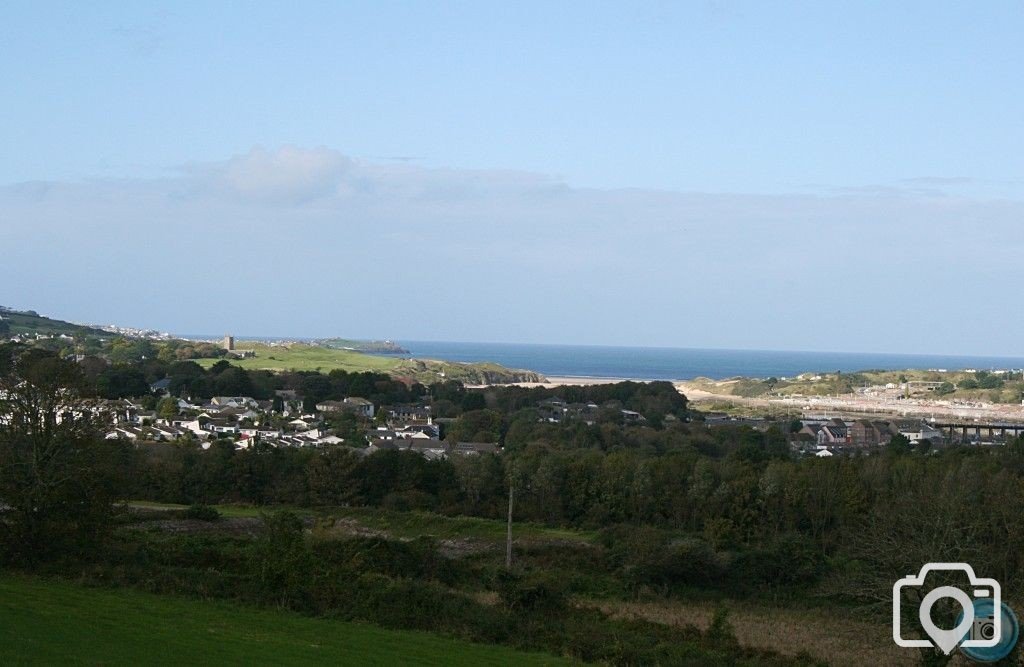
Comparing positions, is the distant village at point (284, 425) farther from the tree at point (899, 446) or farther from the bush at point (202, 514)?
the tree at point (899, 446)

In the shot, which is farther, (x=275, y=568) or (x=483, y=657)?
(x=275, y=568)

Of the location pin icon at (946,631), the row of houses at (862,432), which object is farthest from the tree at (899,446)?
the location pin icon at (946,631)

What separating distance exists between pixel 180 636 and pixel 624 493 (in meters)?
26.5

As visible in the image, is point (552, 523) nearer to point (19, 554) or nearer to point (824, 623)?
point (824, 623)

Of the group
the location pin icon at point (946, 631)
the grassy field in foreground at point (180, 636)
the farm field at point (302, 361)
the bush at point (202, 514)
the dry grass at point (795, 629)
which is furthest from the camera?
the farm field at point (302, 361)

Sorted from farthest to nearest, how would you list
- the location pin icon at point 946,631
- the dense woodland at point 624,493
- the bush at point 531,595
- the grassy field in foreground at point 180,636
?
1. the bush at point 531,595
2. the dense woodland at point 624,493
3. the location pin icon at point 946,631
4. the grassy field in foreground at point 180,636

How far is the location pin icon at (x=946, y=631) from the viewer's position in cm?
1475

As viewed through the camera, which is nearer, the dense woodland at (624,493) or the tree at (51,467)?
Result: the tree at (51,467)

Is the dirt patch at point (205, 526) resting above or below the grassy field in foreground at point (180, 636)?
below

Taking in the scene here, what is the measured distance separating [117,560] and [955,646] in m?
15.2

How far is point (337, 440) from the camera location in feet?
169

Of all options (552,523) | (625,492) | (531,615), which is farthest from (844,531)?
(531,615)

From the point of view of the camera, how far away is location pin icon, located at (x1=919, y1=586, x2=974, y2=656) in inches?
581

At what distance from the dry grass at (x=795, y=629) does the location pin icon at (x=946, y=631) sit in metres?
4.66
